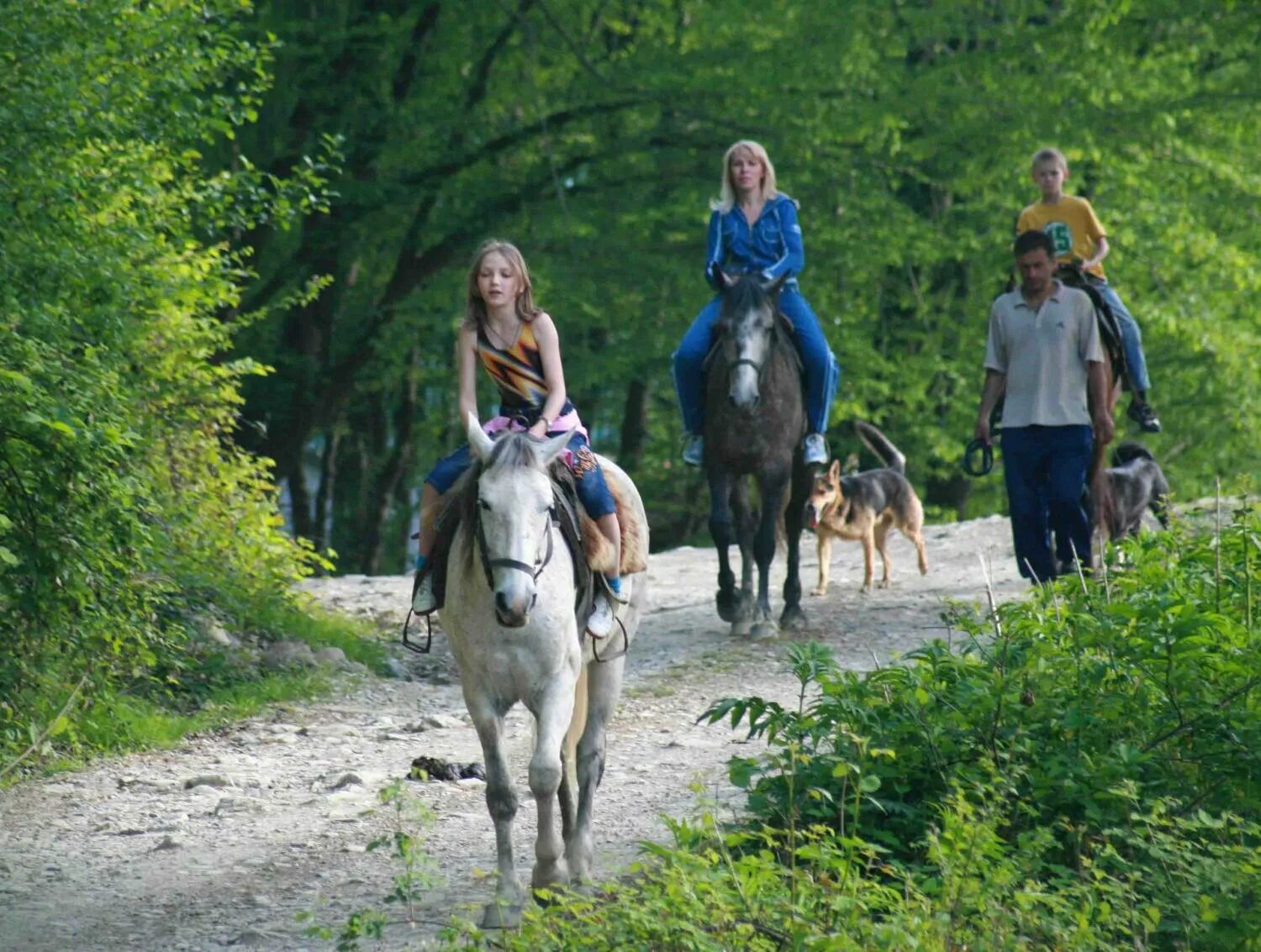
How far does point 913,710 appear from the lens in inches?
278

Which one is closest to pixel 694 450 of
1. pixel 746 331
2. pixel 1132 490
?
pixel 746 331

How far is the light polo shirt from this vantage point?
39.0ft

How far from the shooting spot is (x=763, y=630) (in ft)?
42.3

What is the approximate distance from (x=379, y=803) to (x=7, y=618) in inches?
78.2

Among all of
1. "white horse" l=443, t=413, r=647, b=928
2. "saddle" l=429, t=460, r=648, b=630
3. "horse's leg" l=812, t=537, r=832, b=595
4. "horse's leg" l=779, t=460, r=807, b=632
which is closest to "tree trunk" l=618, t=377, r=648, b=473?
"horse's leg" l=812, t=537, r=832, b=595

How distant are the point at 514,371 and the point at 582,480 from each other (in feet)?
1.87

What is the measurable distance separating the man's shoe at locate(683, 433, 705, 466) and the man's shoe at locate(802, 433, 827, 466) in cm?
77

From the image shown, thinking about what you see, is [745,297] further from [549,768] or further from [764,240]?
[549,768]

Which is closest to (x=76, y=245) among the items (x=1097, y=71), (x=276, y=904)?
(x=276, y=904)

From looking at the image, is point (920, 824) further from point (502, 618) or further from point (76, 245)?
point (76, 245)

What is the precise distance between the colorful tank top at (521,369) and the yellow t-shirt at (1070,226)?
6833 millimetres

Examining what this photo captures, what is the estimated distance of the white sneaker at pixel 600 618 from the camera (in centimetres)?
692

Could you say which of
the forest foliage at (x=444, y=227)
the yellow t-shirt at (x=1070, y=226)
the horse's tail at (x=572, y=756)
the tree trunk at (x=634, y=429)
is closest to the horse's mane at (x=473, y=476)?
the horse's tail at (x=572, y=756)

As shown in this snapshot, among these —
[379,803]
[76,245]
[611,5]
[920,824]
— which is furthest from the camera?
[611,5]
